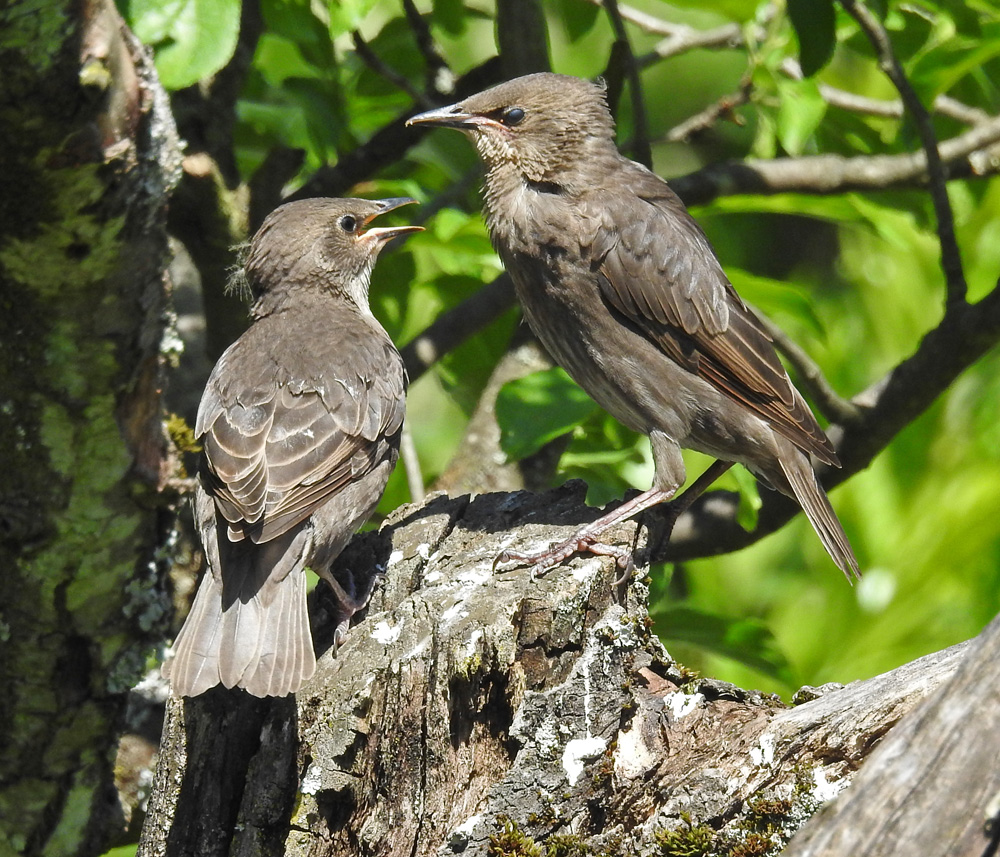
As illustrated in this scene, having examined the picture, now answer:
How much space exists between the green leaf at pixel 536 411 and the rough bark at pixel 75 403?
3.86 feet

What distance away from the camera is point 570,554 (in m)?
3.53

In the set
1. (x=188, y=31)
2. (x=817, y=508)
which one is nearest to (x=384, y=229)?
(x=188, y=31)

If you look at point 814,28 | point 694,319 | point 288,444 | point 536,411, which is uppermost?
point 814,28

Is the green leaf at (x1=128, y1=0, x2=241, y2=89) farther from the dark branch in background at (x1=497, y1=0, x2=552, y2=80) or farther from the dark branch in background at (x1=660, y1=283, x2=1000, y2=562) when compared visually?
the dark branch in background at (x1=660, y1=283, x2=1000, y2=562)

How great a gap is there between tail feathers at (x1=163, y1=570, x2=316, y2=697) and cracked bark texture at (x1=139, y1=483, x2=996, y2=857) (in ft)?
0.33

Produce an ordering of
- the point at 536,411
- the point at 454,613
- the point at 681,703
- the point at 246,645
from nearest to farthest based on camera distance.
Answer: the point at 681,703 < the point at 454,613 < the point at 246,645 < the point at 536,411

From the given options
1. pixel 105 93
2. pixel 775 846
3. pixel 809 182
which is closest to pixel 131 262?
pixel 105 93

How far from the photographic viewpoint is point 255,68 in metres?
5.47

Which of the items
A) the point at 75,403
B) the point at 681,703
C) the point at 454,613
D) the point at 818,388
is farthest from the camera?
the point at 818,388

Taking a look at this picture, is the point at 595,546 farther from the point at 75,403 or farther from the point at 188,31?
the point at 188,31

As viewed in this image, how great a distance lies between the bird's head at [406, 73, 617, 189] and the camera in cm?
480

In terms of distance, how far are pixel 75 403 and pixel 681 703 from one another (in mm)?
2014

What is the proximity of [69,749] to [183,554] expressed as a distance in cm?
108

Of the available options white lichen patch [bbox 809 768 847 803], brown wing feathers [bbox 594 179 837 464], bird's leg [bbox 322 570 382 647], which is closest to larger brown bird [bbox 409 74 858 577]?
brown wing feathers [bbox 594 179 837 464]
